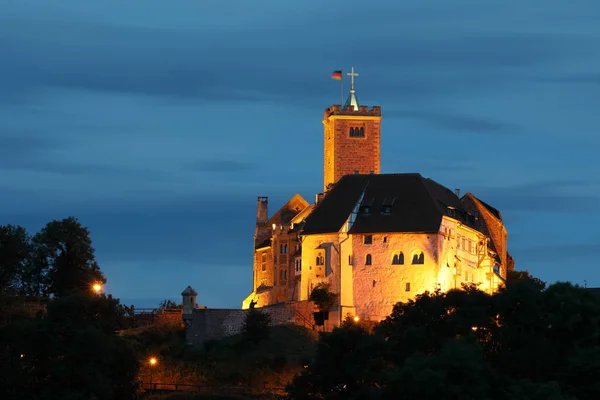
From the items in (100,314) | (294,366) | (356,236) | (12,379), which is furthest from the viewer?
(356,236)

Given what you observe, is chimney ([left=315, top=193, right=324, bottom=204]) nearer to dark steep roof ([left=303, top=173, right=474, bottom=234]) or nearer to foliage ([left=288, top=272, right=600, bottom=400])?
dark steep roof ([left=303, top=173, right=474, bottom=234])

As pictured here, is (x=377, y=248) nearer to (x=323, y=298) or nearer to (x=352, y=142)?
(x=323, y=298)

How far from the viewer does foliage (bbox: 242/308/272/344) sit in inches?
4902

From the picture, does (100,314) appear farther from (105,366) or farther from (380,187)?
(380,187)

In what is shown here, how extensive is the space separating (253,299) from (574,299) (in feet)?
164

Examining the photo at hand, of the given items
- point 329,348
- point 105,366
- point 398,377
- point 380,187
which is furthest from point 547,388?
point 380,187

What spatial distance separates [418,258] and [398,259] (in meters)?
1.47

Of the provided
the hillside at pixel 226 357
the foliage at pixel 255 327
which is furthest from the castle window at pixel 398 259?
the foliage at pixel 255 327

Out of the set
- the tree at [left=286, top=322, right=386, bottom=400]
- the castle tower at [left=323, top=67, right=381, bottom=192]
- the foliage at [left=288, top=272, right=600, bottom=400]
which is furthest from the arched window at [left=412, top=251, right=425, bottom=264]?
the tree at [left=286, top=322, right=386, bottom=400]

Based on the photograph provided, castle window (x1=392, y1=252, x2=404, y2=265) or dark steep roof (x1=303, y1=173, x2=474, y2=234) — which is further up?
dark steep roof (x1=303, y1=173, x2=474, y2=234)

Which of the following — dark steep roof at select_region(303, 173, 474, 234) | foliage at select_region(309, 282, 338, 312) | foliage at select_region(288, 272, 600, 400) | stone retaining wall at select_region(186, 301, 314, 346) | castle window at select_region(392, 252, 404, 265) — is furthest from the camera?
dark steep roof at select_region(303, 173, 474, 234)

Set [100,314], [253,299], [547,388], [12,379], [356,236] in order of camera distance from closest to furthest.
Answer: [547,388] < [12,379] < [100,314] < [356,236] < [253,299]

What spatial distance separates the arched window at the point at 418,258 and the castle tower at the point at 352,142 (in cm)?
1990

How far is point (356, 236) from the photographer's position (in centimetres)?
13288
